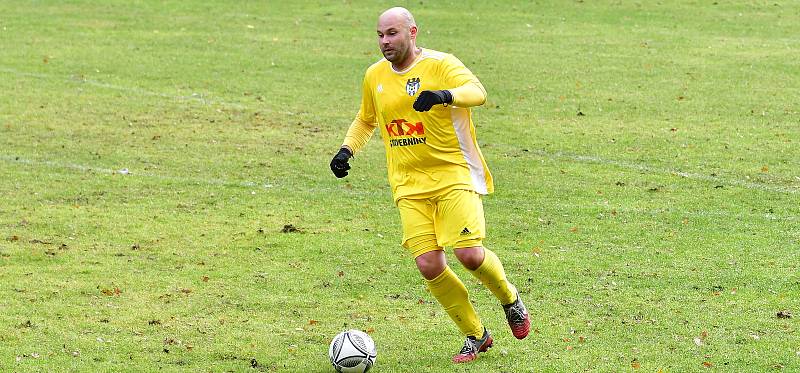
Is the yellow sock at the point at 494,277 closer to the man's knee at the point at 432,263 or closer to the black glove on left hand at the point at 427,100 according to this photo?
the man's knee at the point at 432,263

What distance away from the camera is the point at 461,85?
28.2 feet

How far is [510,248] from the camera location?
12.3 meters

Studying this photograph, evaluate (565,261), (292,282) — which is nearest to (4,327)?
(292,282)

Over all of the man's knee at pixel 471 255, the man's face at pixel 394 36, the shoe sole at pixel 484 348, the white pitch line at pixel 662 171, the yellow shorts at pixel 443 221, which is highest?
the man's face at pixel 394 36

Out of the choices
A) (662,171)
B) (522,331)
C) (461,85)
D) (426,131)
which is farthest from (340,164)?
(662,171)

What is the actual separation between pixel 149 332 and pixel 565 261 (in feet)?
13.5

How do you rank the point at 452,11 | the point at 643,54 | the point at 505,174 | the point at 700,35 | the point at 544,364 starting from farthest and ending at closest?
the point at 452,11, the point at 700,35, the point at 643,54, the point at 505,174, the point at 544,364

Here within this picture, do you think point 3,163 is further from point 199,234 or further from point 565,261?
point 565,261

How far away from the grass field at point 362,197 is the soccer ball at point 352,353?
26cm

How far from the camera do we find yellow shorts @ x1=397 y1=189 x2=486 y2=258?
28.7 ft

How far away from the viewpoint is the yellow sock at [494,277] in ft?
29.0

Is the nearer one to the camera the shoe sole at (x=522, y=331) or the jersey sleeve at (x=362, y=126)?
the shoe sole at (x=522, y=331)

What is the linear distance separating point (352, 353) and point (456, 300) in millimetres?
893

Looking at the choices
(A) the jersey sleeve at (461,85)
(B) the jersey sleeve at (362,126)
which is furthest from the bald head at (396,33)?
(B) the jersey sleeve at (362,126)
